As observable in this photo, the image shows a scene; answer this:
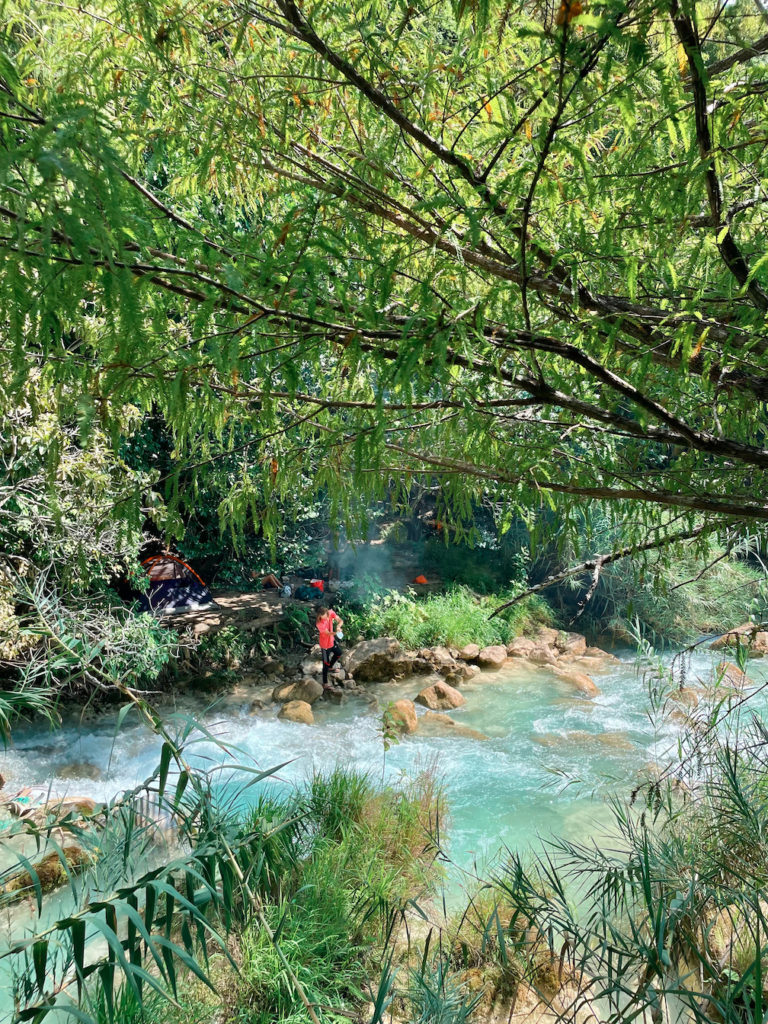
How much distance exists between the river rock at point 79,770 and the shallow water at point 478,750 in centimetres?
4

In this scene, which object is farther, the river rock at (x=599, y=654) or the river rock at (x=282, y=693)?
the river rock at (x=599, y=654)

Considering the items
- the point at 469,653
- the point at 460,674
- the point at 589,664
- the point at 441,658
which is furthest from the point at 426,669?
the point at 589,664

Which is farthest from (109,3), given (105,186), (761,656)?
(761,656)

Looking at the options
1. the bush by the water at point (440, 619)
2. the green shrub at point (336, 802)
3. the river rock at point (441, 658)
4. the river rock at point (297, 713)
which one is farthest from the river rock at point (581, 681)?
the green shrub at point (336, 802)

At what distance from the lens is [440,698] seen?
23.2 ft

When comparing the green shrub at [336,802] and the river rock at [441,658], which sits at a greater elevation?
the green shrub at [336,802]

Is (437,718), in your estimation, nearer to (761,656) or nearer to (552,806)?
(552,806)

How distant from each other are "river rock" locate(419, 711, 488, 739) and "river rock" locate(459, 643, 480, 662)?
159 cm

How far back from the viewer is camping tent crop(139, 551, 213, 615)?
8047mm

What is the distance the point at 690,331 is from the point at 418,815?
146 inches

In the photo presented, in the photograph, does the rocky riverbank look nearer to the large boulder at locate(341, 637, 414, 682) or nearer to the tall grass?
the large boulder at locate(341, 637, 414, 682)

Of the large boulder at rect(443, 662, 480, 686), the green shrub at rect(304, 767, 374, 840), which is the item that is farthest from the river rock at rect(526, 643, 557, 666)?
the green shrub at rect(304, 767, 374, 840)

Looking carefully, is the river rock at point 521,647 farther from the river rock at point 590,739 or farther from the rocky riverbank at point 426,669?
the river rock at point 590,739

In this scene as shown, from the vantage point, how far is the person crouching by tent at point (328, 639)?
724 cm
